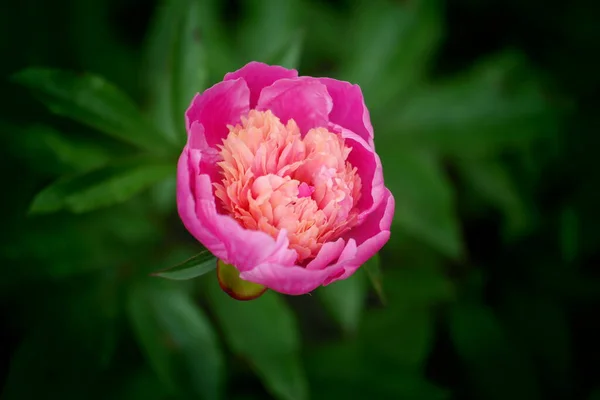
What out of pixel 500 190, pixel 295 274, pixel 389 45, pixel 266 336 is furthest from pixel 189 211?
pixel 500 190

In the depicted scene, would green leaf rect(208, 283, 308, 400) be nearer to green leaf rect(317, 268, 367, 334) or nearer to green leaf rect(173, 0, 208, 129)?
green leaf rect(317, 268, 367, 334)

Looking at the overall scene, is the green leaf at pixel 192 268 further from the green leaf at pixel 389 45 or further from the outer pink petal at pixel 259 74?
the green leaf at pixel 389 45

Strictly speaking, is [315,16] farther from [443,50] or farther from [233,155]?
[233,155]

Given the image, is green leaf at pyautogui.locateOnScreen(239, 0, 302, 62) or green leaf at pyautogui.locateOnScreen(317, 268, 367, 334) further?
green leaf at pyautogui.locateOnScreen(239, 0, 302, 62)

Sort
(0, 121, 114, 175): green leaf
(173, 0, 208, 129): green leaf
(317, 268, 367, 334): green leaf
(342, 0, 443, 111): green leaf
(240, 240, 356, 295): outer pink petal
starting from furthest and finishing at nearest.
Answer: (342, 0, 443, 111): green leaf < (317, 268, 367, 334): green leaf < (0, 121, 114, 175): green leaf < (173, 0, 208, 129): green leaf < (240, 240, 356, 295): outer pink petal

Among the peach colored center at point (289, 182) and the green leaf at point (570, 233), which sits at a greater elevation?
the peach colored center at point (289, 182)

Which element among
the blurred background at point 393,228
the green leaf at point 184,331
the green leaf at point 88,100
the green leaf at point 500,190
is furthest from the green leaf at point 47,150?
the green leaf at point 500,190

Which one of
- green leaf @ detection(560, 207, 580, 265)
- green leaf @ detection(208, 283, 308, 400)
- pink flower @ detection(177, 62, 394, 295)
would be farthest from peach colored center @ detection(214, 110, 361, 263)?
green leaf @ detection(560, 207, 580, 265)
